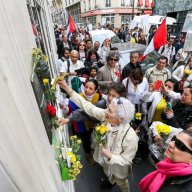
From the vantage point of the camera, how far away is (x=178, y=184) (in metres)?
1.39

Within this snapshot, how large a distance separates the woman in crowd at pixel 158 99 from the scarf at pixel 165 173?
1.46 meters

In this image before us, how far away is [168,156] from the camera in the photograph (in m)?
1.58

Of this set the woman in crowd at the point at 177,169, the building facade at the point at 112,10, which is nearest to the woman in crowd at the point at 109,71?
the woman in crowd at the point at 177,169

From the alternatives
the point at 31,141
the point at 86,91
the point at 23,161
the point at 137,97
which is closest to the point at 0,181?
the point at 23,161

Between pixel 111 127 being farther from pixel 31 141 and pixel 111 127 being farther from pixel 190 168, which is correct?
pixel 31 141

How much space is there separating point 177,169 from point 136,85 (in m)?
2.09

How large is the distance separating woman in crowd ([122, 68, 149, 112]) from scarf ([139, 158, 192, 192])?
5.86 feet

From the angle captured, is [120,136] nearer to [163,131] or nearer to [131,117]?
[131,117]

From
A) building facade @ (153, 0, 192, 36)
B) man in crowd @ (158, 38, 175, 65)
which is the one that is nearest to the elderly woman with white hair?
man in crowd @ (158, 38, 175, 65)

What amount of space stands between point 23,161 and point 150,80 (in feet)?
12.2

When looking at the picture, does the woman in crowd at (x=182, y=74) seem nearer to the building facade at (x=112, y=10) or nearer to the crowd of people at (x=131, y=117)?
the crowd of people at (x=131, y=117)

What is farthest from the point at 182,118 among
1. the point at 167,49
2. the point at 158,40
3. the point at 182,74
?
the point at 167,49

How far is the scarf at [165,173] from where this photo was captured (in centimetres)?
137

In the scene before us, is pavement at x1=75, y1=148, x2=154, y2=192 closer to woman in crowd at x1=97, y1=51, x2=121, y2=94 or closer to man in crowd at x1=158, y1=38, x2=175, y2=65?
woman in crowd at x1=97, y1=51, x2=121, y2=94
